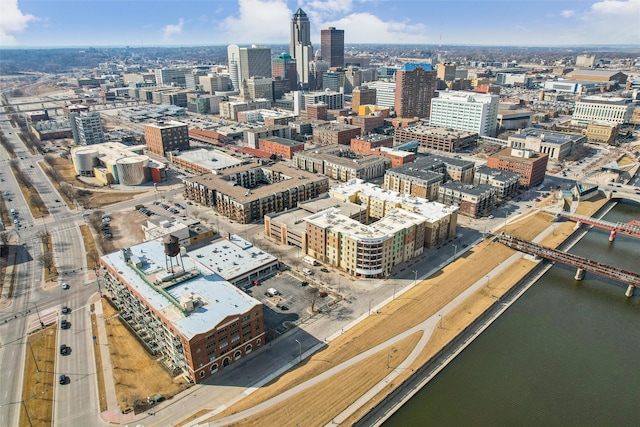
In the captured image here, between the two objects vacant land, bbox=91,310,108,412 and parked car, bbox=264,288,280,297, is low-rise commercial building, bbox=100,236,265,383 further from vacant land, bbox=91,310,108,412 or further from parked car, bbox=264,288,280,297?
parked car, bbox=264,288,280,297

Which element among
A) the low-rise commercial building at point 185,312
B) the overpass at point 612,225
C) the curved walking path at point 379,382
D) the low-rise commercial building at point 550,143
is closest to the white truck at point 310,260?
the curved walking path at point 379,382

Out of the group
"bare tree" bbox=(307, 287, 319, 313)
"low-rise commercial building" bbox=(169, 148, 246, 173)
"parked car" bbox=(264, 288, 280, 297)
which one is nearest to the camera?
"bare tree" bbox=(307, 287, 319, 313)

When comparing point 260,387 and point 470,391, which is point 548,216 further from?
point 260,387

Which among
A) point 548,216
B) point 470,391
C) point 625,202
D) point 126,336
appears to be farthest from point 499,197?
point 126,336

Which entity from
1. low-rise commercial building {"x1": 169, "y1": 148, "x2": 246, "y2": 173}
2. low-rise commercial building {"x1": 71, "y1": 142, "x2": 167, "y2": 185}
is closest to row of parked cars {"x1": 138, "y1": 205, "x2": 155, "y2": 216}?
low-rise commercial building {"x1": 71, "y1": 142, "x2": 167, "y2": 185}

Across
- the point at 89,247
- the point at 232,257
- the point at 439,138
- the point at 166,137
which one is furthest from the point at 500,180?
the point at 166,137

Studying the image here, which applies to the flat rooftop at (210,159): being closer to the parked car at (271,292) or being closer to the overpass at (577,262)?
the parked car at (271,292)
